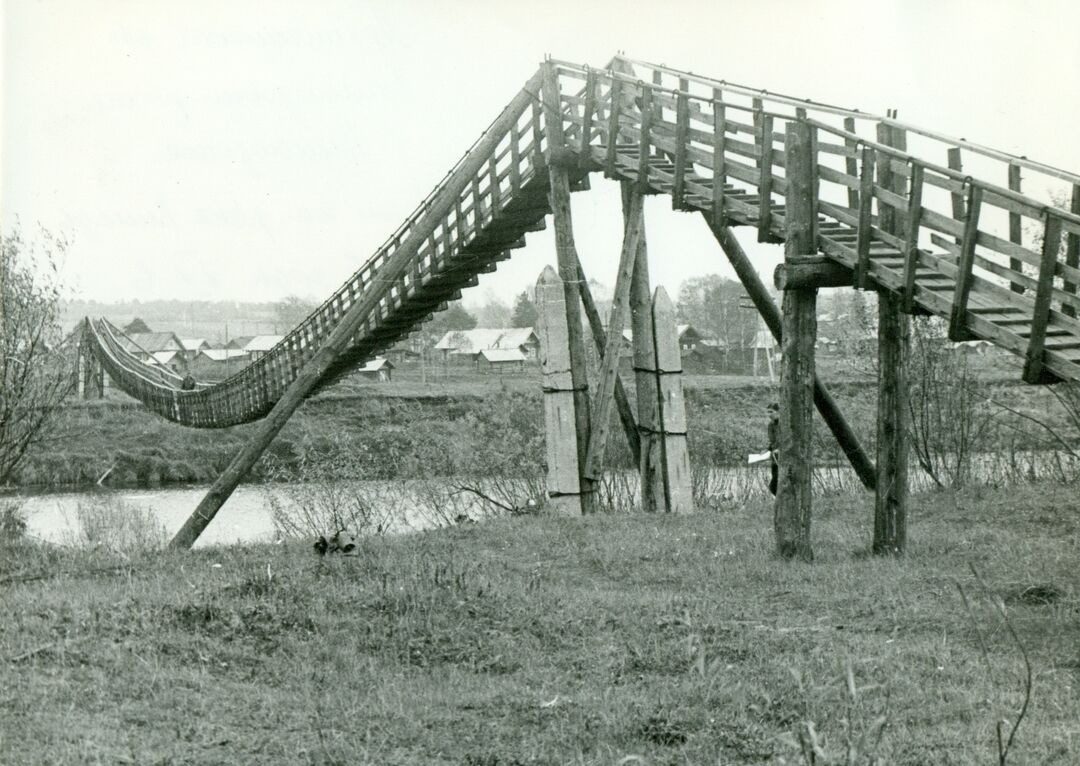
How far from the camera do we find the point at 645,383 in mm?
14594

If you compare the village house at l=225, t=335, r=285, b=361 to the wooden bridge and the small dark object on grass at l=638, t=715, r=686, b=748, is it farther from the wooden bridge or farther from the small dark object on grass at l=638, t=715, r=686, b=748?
the small dark object on grass at l=638, t=715, r=686, b=748

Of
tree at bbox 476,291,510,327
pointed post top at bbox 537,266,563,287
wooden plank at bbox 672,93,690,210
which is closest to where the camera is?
wooden plank at bbox 672,93,690,210

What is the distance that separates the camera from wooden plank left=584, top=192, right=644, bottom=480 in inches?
549

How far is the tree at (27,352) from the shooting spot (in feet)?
49.9

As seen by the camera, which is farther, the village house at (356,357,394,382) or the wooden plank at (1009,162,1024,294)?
the village house at (356,357,394,382)

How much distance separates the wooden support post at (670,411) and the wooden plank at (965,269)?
20.6ft

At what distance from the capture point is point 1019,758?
4.90 m

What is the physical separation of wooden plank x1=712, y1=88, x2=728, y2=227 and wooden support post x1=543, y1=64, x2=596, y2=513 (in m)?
3.18

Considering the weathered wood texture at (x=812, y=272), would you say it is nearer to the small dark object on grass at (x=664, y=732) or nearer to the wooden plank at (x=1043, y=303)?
the wooden plank at (x=1043, y=303)

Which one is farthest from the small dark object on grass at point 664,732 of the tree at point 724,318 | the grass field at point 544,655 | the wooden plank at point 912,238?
the tree at point 724,318

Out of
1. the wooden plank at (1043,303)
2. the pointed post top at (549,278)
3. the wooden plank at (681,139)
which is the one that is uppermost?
the wooden plank at (681,139)

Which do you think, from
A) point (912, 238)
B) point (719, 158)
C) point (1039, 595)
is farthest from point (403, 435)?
point (1039, 595)

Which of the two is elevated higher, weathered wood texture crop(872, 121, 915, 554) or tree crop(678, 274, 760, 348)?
tree crop(678, 274, 760, 348)

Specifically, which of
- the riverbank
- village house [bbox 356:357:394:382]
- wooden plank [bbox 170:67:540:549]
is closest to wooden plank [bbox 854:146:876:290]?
wooden plank [bbox 170:67:540:549]
